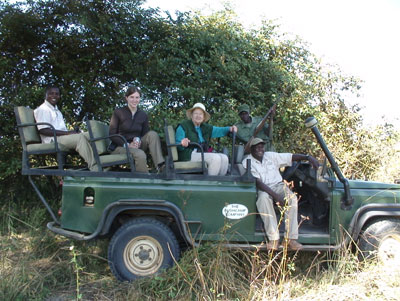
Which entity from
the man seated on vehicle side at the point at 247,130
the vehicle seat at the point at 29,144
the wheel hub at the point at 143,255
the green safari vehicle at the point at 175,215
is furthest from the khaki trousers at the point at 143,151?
the man seated on vehicle side at the point at 247,130

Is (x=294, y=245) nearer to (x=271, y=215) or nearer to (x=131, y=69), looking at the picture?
(x=271, y=215)

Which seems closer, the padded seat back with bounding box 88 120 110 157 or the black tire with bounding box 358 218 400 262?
the black tire with bounding box 358 218 400 262

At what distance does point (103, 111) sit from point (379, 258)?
17.3 ft

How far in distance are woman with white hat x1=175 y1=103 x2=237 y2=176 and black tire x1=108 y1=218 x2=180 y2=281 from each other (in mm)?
944

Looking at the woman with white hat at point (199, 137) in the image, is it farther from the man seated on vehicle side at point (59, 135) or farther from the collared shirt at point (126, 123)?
the man seated on vehicle side at point (59, 135)

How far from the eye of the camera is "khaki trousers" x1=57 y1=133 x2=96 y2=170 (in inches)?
161

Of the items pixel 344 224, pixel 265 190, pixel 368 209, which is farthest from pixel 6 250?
pixel 368 209

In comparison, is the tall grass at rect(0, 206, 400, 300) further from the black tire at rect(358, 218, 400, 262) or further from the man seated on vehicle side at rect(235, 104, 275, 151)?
the man seated on vehicle side at rect(235, 104, 275, 151)

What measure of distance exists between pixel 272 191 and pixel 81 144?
2315 mm

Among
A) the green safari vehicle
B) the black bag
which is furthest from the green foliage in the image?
the green safari vehicle

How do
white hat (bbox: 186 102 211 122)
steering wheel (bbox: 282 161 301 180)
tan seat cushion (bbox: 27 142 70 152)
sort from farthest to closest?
1. white hat (bbox: 186 102 211 122)
2. steering wheel (bbox: 282 161 301 180)
3. tan seat cushion (bbox: 27 142 70 152)

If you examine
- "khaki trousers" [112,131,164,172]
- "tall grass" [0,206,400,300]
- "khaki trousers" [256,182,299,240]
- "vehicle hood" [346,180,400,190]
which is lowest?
"tall grass" [0,206,400,300]

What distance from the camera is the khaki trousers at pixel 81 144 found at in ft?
13.4

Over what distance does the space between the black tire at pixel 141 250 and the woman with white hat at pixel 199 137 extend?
944 millimetres
